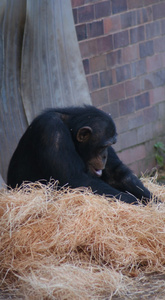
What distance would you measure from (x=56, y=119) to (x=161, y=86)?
3.60 m

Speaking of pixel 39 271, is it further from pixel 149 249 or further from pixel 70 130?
pixel 70 130

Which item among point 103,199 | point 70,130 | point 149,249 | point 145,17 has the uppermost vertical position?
point 145,17

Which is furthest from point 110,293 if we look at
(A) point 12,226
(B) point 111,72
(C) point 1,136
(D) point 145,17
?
(D) point 145,17

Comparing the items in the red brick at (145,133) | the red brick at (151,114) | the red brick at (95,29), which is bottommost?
the red brick at (145,133)

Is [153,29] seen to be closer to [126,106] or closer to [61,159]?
[126,106]

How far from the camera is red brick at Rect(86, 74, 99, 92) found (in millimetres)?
6521

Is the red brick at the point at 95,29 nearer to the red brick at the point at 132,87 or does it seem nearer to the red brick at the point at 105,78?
the red brick at the point at 105,78

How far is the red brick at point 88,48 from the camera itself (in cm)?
Answer: 635

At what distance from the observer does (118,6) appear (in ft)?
22.2

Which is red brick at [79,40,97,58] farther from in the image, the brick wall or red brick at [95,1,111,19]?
red brick at [95,1,111,19]

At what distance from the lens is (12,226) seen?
3688 millimetres

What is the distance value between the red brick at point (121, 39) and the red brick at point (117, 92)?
1.59 ft

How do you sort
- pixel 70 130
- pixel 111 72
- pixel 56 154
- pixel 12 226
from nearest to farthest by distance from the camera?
pixel 12 226 < pixel 56 154 < pixel 70 130 < pixel 111 72

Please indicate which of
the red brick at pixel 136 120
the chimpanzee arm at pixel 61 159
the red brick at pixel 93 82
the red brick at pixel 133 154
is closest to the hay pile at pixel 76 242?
the chimpanzee arm at pixel 61 159
